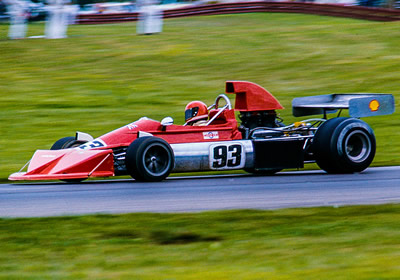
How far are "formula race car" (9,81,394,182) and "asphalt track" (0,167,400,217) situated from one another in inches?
8.0

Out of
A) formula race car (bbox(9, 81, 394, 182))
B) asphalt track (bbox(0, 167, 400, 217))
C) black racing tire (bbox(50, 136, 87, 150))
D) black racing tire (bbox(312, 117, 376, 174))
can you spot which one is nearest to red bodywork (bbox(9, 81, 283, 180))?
formula race car (bbox(9, 81, 394, 182))

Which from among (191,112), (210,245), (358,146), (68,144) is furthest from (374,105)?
(210,245)

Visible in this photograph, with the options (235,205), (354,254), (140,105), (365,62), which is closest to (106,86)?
(140,105)

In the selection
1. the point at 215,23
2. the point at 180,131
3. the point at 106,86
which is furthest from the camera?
the point at 215,23

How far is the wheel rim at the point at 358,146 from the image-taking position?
10.2 meters

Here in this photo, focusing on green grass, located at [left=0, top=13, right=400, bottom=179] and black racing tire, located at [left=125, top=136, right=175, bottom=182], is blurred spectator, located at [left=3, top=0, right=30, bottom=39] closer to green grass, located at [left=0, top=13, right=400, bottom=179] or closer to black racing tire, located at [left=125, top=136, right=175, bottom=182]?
green grass, located at [left=0, top=13, right=400, bottom=179]

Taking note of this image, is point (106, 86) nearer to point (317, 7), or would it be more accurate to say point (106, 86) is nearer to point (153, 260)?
point (153, 260)

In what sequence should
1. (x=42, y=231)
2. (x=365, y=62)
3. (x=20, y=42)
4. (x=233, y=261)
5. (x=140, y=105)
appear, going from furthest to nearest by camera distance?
(x=20, y=42) → (x=365, y=62) → (x=140, y=105) → (x=42, y=231) → (x=233, y=261)

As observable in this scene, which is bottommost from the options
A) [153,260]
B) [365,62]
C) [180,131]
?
[153,260]

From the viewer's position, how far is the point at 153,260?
5227mm

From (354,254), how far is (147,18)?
844 inches

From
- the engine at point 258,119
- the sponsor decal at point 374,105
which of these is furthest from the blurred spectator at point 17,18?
the sponsor decal at point 374,105

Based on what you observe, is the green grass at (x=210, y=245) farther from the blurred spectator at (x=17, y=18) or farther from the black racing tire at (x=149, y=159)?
the blurred spectator at (x=17, y=18)

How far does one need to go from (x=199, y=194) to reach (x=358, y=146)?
3181mm
